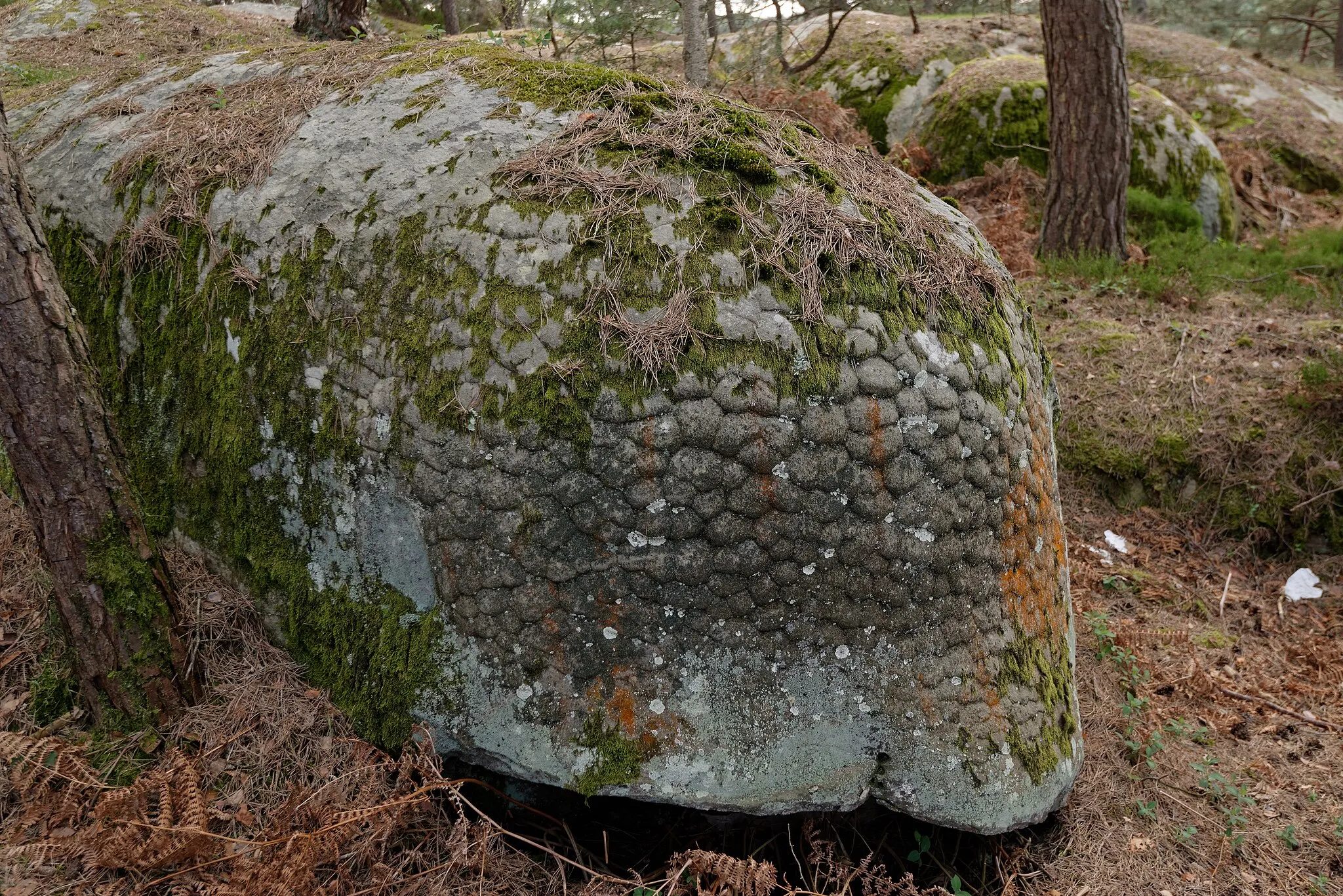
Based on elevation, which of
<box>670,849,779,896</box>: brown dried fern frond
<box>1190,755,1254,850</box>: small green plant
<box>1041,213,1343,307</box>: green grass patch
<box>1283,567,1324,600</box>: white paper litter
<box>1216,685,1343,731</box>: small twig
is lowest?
<box>1283,567,1324,600</box>: white paper litter

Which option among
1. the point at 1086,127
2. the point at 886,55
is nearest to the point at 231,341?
the point at 1086,127

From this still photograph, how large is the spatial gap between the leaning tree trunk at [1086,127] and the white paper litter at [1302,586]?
10.8 feet

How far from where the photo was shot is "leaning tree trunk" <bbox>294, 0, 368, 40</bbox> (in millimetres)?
6293

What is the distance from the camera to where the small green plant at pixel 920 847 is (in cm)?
293

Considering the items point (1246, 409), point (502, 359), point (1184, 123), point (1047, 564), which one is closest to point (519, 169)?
point (502, 359)

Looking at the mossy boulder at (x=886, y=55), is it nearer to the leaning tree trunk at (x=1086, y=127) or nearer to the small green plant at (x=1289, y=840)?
the leaning tree trunk at (x=1086, y=127)

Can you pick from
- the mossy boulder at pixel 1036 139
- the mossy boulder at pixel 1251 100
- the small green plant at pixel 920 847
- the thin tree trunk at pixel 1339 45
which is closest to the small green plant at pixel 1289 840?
the small green plant at pixel 920 847

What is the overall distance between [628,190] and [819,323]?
2.70 ft

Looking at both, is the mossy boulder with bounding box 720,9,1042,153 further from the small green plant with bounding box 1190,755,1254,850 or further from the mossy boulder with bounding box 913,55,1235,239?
the small green plant with bounding box 1190,755,1254,850

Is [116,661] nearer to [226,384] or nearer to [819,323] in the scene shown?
[226,384]

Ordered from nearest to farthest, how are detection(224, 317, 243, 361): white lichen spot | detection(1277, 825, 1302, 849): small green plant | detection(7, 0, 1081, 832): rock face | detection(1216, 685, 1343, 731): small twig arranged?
detection(7, 0, 1081, 832): rock face → detection(224, 317, 243, 361): white lichen spot → detection(1277, 825, 1302, 849): small green plant → detection(1216, 685, 1343, 731): small twig

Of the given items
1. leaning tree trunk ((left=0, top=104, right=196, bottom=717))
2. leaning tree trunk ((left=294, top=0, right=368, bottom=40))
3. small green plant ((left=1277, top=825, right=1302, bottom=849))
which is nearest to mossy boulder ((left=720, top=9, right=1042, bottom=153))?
leaning tree trunk ((left=294, top=0, right=368, bottom=40))

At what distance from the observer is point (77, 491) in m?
2.55

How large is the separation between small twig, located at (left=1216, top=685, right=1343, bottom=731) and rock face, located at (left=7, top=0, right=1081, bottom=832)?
1387mm
